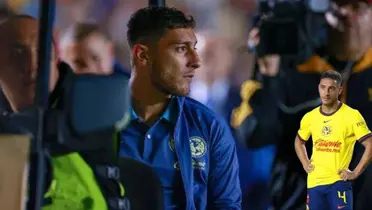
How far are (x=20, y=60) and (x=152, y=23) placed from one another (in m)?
0.32

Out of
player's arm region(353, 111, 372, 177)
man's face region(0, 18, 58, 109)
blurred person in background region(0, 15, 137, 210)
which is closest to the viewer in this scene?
blurred person in background region(0, 15, 137, 210)

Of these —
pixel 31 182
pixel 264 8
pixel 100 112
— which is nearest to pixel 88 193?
pixel 31 182

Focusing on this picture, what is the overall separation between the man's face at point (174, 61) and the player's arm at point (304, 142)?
32cm

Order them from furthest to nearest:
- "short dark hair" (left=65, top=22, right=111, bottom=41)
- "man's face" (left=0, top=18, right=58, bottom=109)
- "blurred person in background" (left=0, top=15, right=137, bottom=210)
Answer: "short dark hair" (left=65, top=22, right=111, bottom=41), "man's face" (left=0, top=18, right=58, bottom=109), "blurred person in background" (left=0, top=15, right=137, bottom=210)

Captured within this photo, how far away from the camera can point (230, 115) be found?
1.57 meters

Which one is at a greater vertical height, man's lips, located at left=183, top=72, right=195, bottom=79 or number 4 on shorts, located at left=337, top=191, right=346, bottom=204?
man's lips, located at left=183, top=72, right=195, bottom=79

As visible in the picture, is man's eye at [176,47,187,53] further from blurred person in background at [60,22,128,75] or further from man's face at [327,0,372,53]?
man's face at [327,0,372,53]

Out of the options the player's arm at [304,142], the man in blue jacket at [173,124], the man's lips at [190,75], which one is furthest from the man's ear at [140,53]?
the player's arm at [304,142]

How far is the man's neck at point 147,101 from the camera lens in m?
1.50

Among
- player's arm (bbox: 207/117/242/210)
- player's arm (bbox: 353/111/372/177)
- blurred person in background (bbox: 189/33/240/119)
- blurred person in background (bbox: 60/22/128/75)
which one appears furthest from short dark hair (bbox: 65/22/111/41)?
player's arm (bbox: 353/111/372/177)

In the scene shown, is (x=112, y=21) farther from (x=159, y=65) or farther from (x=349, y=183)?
(x=349, y=183)

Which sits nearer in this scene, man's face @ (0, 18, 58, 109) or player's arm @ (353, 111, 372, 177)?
man's face @ (0, 18, 58, 109)

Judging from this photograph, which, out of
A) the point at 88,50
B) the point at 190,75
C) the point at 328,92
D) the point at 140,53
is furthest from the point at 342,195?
the point at 88,50

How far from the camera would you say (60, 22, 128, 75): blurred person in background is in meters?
1.46
